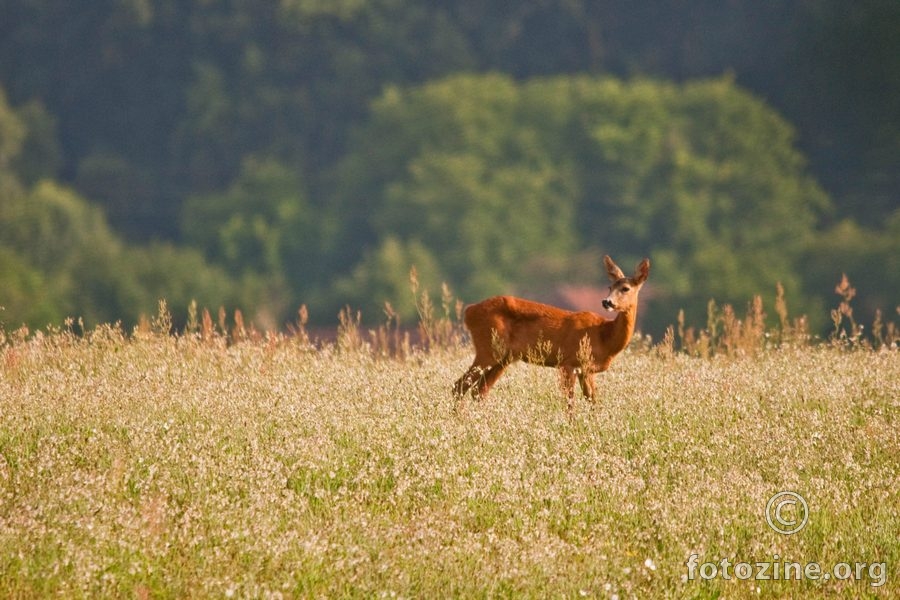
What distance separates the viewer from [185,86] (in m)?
67.6

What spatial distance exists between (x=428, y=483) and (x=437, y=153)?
4988 centimetres

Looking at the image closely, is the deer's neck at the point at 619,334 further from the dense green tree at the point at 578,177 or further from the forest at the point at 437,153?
the dense green tree at the point at 578,177

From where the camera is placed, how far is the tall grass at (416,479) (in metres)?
6.54

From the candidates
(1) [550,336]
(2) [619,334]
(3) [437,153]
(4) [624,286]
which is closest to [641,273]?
(4) [624,286]

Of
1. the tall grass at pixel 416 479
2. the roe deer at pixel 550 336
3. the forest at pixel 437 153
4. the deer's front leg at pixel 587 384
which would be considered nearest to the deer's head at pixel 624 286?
the roe deer at pixel 550 336

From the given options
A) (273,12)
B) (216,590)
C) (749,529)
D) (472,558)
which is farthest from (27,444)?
(273,12)

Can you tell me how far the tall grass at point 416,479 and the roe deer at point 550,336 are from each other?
23 cm

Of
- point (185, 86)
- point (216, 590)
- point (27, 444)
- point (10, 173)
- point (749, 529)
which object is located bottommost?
point (216, 590)

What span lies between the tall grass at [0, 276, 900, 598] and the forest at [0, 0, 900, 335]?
32.4 meters

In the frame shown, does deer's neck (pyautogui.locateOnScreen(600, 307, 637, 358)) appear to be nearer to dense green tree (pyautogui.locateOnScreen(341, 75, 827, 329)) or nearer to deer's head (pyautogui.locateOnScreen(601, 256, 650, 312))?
deer's head (pyautogui.locateOnScreen(601, 256, 650, 312))

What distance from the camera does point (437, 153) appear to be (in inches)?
2253

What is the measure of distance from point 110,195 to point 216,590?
59.0 metres

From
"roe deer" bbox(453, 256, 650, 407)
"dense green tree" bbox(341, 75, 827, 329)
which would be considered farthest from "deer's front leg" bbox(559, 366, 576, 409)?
"dense green tree" bbox(341, 75, 827, 329)

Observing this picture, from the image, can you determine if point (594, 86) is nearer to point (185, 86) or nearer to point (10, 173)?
point (185, 86)
